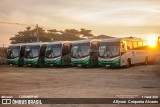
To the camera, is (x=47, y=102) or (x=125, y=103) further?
(x=47, y=102)

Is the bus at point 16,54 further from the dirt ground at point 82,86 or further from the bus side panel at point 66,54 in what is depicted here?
the dirt ground at point 82,86

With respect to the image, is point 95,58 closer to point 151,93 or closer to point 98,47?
point 98,47

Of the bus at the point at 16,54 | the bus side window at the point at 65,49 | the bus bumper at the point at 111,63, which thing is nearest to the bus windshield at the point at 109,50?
the bus bumper at the point at 111,63

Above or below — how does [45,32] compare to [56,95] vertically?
above

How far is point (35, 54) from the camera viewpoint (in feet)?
99.5

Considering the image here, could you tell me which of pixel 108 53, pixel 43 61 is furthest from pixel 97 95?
pixel 43 61

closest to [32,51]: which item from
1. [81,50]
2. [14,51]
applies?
[14,51]

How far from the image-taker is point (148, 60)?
3216cm

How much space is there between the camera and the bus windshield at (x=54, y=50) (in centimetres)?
2925

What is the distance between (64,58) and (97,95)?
18.7 meters

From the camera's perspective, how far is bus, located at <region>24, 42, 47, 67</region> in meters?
30.3

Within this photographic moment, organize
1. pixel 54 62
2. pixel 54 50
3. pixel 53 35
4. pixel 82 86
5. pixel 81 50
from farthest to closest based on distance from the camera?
pixel 53 35, pixel 54 50, pixel 54 62, pixel 81 50, pixel 82 86

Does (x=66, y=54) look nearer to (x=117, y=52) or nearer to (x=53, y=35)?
(x=117, y=52)

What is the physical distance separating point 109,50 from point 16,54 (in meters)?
11.1
